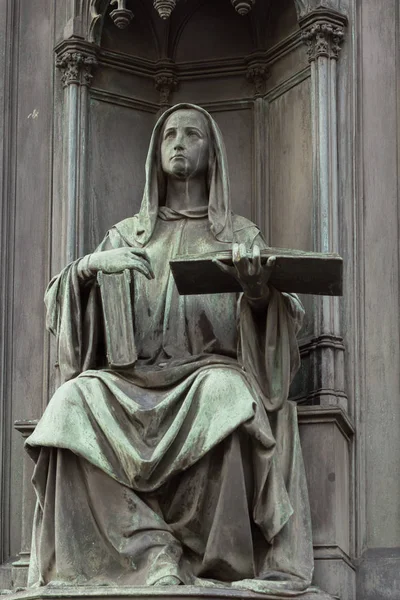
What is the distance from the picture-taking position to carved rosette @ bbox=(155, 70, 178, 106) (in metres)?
13.8

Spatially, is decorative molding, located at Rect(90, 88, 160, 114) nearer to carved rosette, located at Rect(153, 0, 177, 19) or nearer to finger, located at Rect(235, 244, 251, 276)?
carved rosette, located at Rect(153, 0, 177, 19)

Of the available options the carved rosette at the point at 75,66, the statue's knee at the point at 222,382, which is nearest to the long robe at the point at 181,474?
the statue's knee at the point at 222,382

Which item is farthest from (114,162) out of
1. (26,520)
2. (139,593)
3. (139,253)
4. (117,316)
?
(139,593)

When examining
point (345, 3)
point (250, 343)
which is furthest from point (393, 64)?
point (250, 343)

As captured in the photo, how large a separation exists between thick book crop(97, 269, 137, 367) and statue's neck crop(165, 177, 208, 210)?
0.89 metres

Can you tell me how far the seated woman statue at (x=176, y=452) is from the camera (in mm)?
11250

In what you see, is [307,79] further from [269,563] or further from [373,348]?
[269,563]

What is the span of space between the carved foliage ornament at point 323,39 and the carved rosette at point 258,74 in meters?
0.66

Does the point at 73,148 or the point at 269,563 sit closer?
the point at 269,563

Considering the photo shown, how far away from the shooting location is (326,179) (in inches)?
503

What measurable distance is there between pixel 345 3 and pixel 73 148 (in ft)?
5.89

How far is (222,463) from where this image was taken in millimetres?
11344

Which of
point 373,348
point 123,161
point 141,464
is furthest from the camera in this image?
point 123,161

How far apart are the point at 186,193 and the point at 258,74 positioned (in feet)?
4.45
